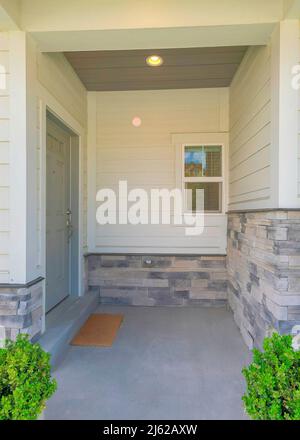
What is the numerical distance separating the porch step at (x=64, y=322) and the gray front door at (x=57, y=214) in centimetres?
14

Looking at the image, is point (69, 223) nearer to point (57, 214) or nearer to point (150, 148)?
point (57, 214)

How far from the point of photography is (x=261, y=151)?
2.50 metres

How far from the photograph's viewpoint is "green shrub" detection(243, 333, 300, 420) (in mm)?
1208

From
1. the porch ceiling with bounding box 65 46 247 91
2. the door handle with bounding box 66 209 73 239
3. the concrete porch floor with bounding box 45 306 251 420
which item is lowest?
the concrete porch floor with bounding box 45 306 251 420

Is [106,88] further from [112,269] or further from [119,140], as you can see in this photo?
[112,269]

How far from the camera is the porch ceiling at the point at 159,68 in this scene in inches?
118

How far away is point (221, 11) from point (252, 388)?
2.52 m

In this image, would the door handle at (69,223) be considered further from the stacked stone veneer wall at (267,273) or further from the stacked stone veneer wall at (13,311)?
the stacked stone veneer wall at (267,273)

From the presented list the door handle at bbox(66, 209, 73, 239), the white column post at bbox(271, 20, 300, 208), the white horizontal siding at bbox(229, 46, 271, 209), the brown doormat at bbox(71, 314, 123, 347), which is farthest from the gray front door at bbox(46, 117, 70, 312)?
the white column post at bbox(271, 20, 300, 208)

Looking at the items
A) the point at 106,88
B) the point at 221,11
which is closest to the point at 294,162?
the point at 221,11

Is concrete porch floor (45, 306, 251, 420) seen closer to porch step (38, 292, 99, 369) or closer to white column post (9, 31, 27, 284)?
porch step (38, 292, 99, 369)

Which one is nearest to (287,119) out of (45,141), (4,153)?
(45,141)

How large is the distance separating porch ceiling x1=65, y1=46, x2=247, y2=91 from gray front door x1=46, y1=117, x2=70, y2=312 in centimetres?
81

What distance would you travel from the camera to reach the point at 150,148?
3.93 metres
